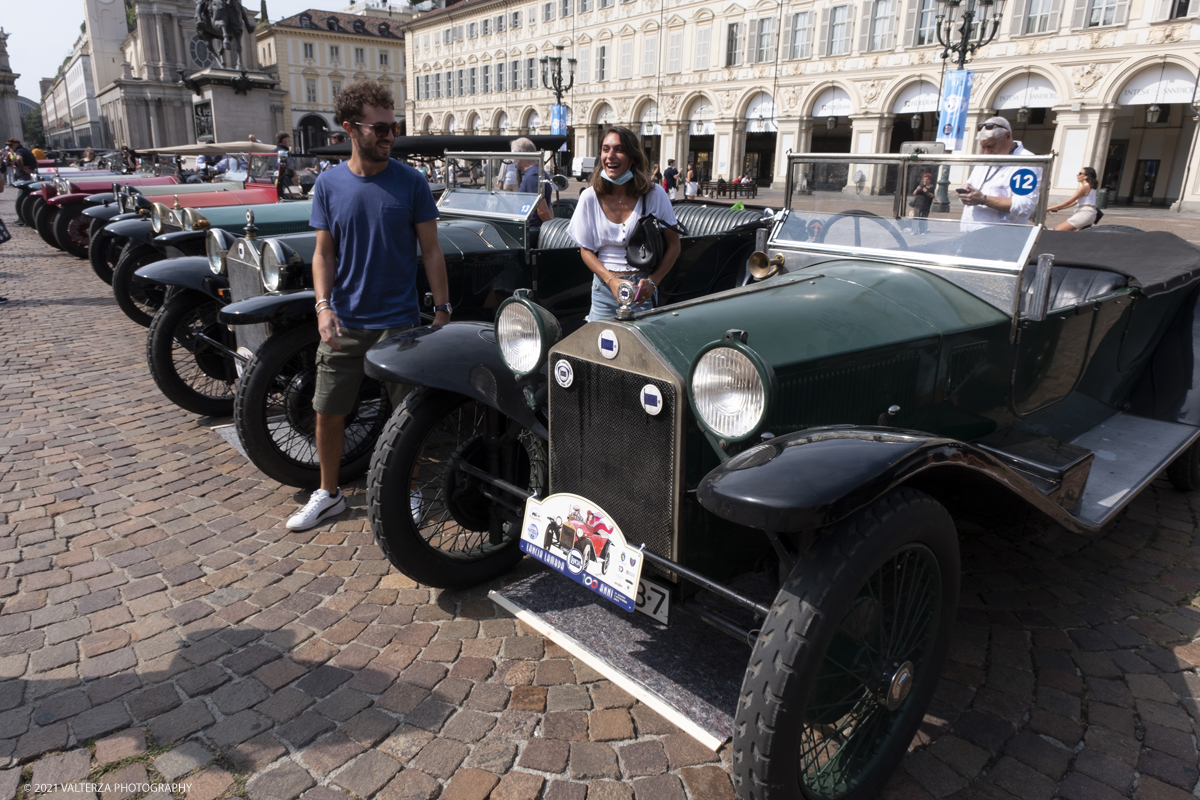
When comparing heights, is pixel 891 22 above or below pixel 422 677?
above

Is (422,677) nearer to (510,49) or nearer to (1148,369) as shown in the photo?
(1148,369)

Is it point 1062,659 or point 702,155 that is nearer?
point 1062,659

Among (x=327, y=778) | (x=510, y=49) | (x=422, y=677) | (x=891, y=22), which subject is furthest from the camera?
(x=510, y=49)

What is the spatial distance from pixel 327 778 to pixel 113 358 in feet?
19.5

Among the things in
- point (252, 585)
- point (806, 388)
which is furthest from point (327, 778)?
point (806, 388)

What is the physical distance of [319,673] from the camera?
2512mm

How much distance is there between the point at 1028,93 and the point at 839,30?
791 cm

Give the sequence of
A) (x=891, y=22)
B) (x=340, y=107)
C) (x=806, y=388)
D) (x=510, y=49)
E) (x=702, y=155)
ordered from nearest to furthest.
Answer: (x=806, y=388), (x=340, y=107), (x=891, y=22), (x=702, y=155), (x=510, y=49)

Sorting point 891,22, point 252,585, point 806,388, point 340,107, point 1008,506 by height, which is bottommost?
point 252,585

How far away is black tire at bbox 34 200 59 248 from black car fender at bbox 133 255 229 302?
10.4 m

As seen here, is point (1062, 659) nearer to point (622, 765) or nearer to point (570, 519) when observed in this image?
point (622, 765)

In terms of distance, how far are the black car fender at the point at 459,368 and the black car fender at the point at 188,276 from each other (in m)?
2.72

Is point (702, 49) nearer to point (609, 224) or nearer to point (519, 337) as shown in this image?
point (609, 224)

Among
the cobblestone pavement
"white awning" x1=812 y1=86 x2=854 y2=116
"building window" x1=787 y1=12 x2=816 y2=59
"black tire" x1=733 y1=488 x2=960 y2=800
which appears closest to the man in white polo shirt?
the cobblestone pavement
